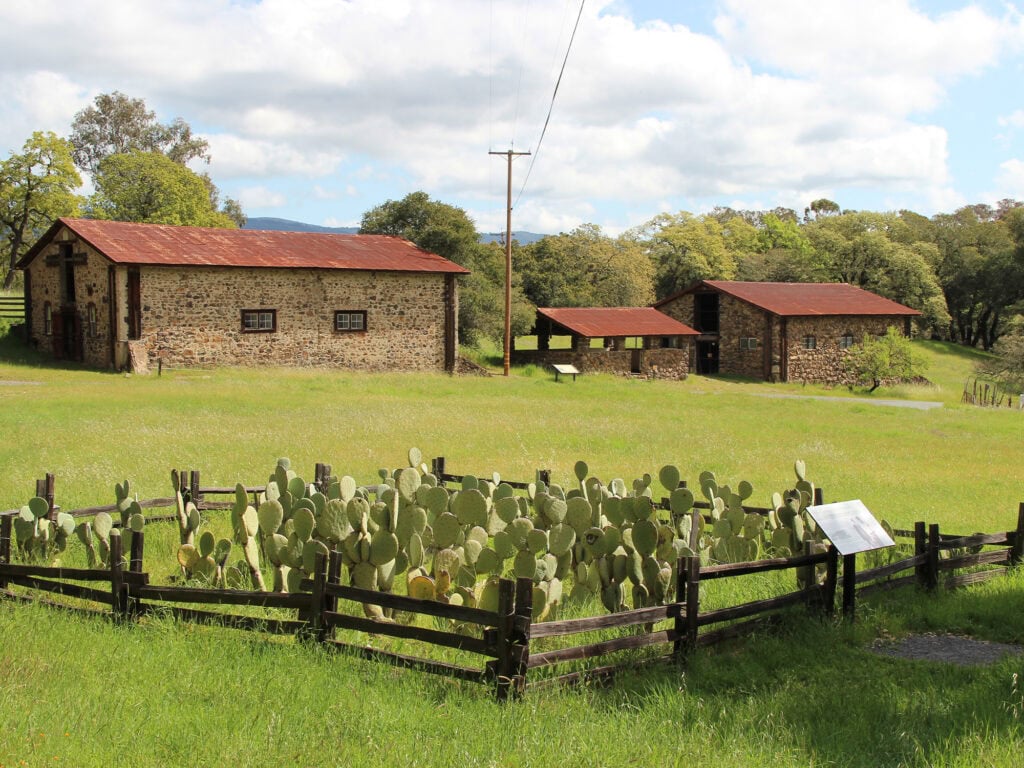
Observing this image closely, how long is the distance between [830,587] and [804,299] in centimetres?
4120

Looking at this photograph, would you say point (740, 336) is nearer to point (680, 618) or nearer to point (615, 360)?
point (615, 360)

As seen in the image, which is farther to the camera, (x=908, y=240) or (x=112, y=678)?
(x=908, y=240)

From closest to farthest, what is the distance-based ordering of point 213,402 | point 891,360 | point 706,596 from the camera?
point 706,596 < point 213,402 < point 891,360

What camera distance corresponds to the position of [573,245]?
211 ft

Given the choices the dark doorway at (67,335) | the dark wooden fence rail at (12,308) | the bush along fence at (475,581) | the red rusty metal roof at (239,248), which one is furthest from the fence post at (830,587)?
the dark wooden fence rail at (12,308)

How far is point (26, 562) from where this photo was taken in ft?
26.7

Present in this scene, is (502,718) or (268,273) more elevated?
(268,273)

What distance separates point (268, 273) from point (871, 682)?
27485 millimetres

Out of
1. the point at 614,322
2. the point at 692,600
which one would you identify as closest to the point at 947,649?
the point at 692,600

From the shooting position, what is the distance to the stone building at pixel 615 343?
127 feet

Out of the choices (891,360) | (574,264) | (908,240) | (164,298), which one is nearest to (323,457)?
(164,298)

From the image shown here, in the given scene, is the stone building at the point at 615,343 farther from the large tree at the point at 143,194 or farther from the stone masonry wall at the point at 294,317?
the large tree at the point at 143,194

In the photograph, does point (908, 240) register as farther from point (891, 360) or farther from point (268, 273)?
point (268, 273)

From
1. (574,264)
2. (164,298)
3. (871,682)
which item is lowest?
(871,682)
